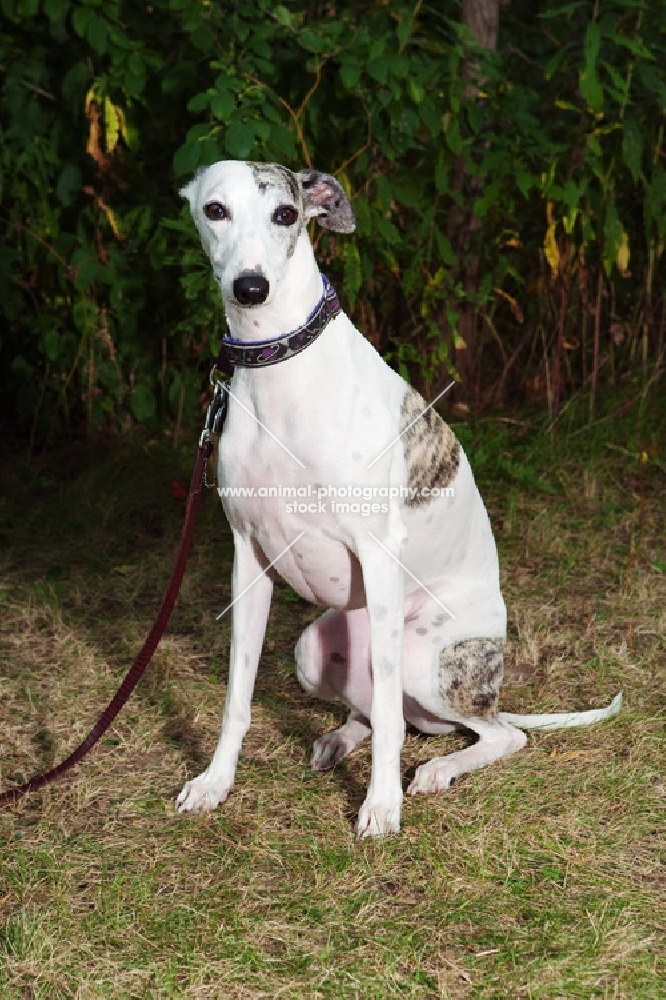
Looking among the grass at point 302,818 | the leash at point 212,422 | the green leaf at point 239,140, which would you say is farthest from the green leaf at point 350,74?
the grass at point 302,818

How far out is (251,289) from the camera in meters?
2.31

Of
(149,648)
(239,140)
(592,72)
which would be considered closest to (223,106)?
(239,140)

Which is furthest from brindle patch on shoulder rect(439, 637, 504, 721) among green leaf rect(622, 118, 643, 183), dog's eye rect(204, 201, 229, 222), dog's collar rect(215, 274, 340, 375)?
green leaf rect(622, 118, 643, 183)

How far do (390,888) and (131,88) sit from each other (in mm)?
3100

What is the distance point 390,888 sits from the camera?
8.29 ft

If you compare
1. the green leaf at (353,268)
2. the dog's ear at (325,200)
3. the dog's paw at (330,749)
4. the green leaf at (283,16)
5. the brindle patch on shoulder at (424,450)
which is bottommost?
the dog's paw at (330,749)

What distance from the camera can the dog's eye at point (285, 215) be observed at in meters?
2.44

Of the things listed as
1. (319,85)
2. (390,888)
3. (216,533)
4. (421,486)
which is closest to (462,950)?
(390,888)

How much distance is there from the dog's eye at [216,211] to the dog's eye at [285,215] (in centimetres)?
11

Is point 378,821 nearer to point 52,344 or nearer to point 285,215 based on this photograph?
point 285,215

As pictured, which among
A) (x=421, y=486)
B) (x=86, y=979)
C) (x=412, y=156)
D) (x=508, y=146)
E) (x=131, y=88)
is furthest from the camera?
(x=412, y=156)

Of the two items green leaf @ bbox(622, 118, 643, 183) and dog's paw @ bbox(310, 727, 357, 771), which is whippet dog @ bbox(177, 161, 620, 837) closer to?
dog's paw @ bbox(310, 727, 357, 771)

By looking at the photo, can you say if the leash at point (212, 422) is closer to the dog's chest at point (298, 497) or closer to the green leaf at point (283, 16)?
the dog's chest at point (298, 497)

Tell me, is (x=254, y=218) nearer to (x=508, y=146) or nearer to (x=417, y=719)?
(x=417, y=719)
